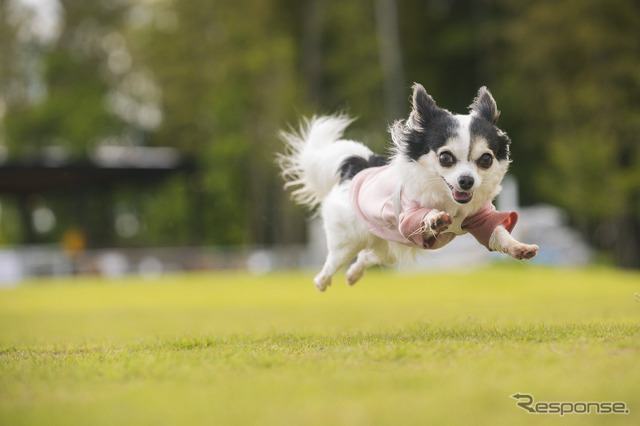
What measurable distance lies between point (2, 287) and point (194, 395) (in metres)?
22.1

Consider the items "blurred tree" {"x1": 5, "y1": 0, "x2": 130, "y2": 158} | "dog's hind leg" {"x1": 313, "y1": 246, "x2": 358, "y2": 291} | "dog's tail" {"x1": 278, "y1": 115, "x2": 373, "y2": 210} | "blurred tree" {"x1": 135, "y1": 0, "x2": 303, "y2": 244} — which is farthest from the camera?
"blurred tree" {"x1": 5, "y1": 0, "x2": 130, "y2": 158}

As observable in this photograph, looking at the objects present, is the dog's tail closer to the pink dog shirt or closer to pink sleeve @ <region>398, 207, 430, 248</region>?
the pink dog shirt

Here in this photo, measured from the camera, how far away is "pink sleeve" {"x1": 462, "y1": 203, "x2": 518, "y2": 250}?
573 cm

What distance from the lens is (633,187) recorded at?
22.8 metres

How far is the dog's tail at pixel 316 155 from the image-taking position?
287 inches

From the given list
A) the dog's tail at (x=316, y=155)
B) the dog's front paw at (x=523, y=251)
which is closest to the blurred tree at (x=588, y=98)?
the dog's tail at (x=316, y=155)

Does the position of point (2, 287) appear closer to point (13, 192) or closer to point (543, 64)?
point (13, 192)

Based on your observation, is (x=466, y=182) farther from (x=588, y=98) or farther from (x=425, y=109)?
(x=588, y=98)

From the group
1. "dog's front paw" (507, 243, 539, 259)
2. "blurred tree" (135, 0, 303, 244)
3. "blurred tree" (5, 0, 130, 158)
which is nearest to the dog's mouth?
"dog's front paw" (507, 243, 539, 259)

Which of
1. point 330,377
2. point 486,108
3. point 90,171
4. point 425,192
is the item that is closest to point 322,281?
point 425,192

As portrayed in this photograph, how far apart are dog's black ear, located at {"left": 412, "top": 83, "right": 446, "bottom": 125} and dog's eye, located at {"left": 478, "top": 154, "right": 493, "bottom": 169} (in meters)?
0.46

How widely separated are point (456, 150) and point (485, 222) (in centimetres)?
65

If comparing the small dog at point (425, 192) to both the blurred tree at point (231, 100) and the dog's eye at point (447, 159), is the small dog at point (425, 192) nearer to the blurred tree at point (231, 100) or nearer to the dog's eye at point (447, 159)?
the dog's eye at point (447, 159)

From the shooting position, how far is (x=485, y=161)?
17.9 ft
